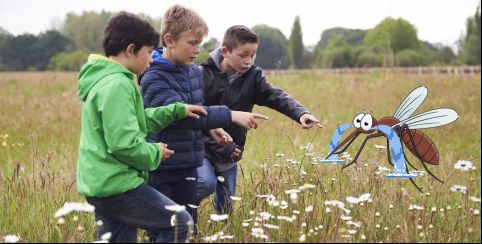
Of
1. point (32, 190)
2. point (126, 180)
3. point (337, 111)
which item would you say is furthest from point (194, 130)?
point (337, 111)

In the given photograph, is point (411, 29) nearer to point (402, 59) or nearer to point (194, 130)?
point (402, 59)

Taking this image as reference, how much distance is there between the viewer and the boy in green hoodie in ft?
9.35

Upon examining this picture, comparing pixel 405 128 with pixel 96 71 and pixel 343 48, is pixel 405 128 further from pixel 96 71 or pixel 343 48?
pixel 343 48

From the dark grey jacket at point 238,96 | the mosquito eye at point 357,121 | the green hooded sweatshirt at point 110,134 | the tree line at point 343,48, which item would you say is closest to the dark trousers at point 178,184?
the dark grey jacket at point 238,96

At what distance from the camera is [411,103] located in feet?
12.3

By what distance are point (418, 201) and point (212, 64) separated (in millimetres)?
1704

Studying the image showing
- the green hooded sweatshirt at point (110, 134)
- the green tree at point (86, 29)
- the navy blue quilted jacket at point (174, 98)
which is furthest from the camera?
the green tree at point (86, 29)

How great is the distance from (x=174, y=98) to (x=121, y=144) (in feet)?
2.57

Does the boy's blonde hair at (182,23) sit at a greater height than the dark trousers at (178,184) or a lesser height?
greater

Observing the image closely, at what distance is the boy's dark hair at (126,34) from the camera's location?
10.2ft

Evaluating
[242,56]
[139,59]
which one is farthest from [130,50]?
[242,56]

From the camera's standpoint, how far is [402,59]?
1791 inches

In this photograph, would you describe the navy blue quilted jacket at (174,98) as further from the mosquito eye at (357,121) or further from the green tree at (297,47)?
the green tree at (297,47)

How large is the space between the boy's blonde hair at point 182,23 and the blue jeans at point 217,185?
3.05ft
